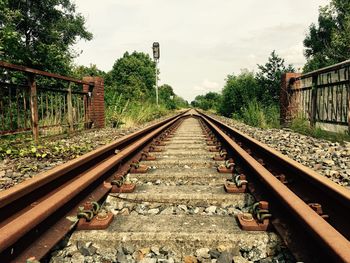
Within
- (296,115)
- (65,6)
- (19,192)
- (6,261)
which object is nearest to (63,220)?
(19,192)

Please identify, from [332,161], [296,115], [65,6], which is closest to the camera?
[332,161]

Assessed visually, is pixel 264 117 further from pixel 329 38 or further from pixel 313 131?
pixel 329 38

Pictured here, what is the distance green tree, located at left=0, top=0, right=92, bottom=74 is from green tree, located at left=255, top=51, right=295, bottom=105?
12.1 meters

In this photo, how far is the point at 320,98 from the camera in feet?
26.2

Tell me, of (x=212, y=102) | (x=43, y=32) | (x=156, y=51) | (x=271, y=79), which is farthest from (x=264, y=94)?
(x=212, y=102)

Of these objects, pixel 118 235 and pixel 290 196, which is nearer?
pixel 118 235

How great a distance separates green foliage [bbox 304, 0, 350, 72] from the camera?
33531 mm

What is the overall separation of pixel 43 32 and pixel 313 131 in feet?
66.7

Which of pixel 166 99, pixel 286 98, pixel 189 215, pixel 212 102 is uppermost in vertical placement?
pixel 166 99

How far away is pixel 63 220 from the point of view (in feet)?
6.25

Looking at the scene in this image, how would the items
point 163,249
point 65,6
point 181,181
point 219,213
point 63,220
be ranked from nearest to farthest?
1. point 163,249
2. point 63,220
3. point 219,213
4. point 181,181
5. point 65,6

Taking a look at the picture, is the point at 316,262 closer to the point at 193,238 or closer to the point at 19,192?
the point at 193,238

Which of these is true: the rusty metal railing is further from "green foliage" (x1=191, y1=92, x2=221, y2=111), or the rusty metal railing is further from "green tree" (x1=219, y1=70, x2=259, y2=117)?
"green foliage" (x1=191, y1=92, x2=221, y2=111)

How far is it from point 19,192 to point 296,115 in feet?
27.9
